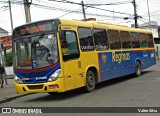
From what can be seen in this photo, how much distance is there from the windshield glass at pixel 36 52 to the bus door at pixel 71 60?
0.38m

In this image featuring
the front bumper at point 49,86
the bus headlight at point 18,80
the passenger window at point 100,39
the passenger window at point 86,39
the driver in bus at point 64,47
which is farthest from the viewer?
the passenger window at point 100,39

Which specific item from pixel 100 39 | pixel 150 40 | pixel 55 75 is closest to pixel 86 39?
pixel 100 39

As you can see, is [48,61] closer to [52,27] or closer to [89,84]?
[52,27]

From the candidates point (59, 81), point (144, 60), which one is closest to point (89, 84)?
point (59, 81)

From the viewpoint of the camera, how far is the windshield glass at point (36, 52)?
13.0 metres

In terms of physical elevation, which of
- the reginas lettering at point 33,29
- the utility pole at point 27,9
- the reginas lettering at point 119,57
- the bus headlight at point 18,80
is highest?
the utility pole at point 27,9

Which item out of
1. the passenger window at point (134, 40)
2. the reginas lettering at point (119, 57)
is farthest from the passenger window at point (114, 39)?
the passenger window at point (134, 40)

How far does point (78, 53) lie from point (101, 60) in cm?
224

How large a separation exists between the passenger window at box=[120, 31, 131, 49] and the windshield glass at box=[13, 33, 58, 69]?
6641mm

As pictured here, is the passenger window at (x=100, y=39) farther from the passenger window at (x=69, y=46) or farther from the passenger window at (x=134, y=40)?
the passenger window at (x=134, y=40)

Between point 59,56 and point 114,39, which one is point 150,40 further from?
point 59,56

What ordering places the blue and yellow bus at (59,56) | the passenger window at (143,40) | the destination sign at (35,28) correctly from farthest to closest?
the passenger window at (143,40)
the destination sign at (35,28)
the blue and yellow bus at (59,56)

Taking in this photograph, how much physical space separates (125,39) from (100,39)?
11.4 ft

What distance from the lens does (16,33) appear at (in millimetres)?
14195
